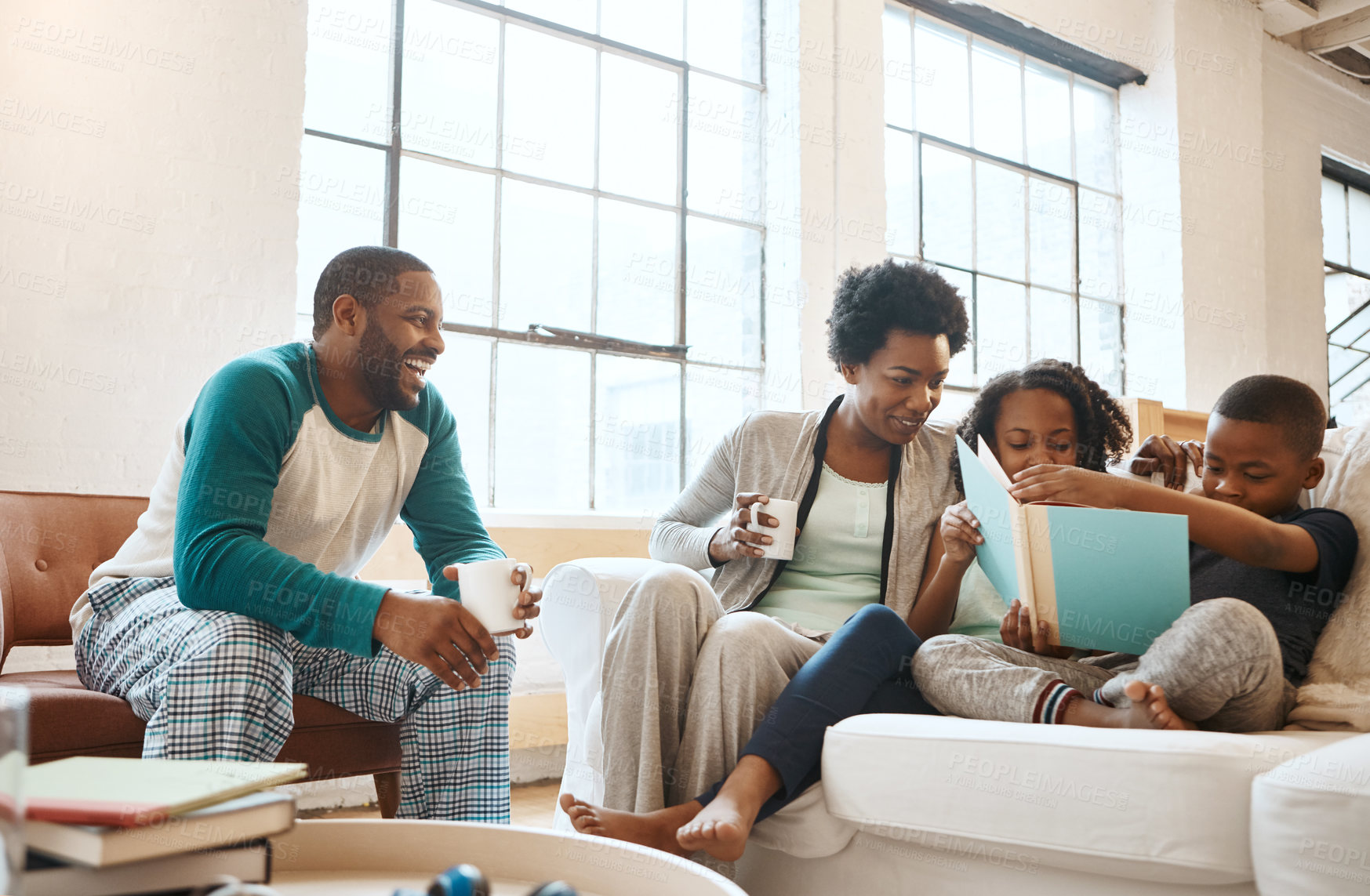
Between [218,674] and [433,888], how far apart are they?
82 centimetres

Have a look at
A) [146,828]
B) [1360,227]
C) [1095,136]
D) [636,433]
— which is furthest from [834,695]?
[1360,227]

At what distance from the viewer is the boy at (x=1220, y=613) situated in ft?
4.00

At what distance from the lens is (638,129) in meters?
3.48

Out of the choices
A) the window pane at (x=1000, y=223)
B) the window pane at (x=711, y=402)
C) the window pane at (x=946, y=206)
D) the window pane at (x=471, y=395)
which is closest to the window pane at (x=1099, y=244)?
Answer: the window pane at (x=1000, y=223)

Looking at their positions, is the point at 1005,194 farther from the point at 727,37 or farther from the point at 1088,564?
the point at 1088,564

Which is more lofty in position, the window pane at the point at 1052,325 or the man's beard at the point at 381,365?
the window pane at the point at 1052,325

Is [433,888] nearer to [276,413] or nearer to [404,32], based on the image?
[276,413]

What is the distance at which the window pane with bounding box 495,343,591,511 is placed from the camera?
10.2 feet

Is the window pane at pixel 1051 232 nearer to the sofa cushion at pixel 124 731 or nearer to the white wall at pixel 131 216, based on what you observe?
the white wall at pixel 131 216

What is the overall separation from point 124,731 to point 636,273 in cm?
232

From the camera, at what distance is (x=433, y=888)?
598 millimetres

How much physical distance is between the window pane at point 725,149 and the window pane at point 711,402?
0.59 m

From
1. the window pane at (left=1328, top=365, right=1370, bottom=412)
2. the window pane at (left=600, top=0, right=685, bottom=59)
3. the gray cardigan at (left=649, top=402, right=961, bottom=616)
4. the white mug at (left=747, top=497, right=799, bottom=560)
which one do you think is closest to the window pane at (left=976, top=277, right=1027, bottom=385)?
the window pane at (left=600, top=0, right=685, bottom=59)

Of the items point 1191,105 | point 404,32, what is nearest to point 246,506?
point 404,32
